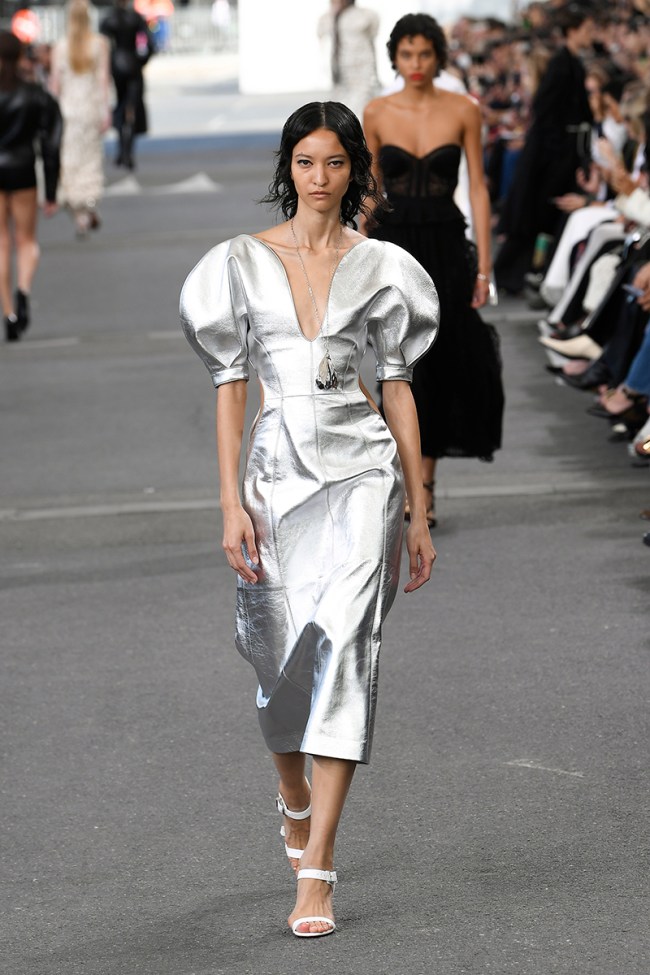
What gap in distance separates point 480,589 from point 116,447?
10.7 feet

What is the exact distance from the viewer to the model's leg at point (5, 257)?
13.1 metres

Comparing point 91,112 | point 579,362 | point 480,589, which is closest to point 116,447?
point 579,362

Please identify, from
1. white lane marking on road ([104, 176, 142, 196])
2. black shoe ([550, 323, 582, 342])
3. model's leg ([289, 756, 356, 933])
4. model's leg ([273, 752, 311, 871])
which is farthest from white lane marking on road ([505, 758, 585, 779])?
white lane marking on road ([104, 176, 142, 196])

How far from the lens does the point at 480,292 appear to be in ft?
25.6

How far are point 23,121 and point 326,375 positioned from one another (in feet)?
30.7

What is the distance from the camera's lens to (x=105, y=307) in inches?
580

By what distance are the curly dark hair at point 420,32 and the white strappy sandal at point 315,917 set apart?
4.36 meters

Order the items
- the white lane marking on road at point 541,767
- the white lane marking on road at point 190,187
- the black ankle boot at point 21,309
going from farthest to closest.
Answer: the white lane marking on road at point 190,187, the black ankle boot at point 21,309, the white lane marking on road at point 541,767

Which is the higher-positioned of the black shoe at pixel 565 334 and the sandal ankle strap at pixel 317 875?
the sandal ankle strap at pixel 317 875

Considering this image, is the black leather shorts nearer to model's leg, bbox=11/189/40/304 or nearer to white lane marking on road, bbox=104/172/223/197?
model's leg, bbox=11/189/40/304

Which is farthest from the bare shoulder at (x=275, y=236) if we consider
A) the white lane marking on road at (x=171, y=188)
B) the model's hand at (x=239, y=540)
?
the white lane marking on road at (x=171, y=188)

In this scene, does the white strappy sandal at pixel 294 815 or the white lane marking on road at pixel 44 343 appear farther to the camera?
the white lane marking on road at pixel 44 343

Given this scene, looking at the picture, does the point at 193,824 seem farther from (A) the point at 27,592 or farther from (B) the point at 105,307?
(B) the point at 105,307

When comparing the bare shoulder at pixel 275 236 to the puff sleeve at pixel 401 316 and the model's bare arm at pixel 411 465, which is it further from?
the model's bare arm at pixel 411 465
